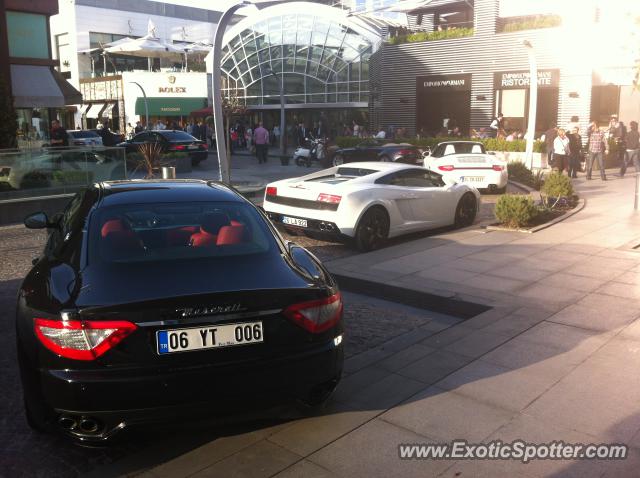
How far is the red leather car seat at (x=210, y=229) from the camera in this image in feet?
13.9

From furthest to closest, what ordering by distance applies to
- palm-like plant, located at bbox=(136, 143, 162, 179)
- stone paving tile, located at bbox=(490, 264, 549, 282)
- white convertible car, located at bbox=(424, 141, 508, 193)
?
palm-like plant, located at bbox=(136, 143, 162, 179)
white convertible car, located at bbox=(424, 141, 508, 193)
stone paving tile, located at bbox=(490, 264, 549, 282)

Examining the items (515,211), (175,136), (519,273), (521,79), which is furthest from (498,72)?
(519,273)

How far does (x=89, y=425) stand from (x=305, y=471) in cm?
118

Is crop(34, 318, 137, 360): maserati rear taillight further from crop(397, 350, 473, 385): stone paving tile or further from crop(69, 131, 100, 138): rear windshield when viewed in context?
crop(69, 131, 100, 138): rear windshield

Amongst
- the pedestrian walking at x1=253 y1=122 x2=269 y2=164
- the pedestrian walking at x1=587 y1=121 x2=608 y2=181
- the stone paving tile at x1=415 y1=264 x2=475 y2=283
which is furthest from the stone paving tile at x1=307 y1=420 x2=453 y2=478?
the pedestrian walking at x1=253 y1=122 x2=269 y2=164

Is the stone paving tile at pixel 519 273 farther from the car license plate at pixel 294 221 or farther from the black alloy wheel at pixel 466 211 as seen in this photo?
the black alloy wheel at pixel 466 211

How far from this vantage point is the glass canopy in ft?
129

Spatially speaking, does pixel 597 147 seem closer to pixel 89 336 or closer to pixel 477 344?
pixel 477 344

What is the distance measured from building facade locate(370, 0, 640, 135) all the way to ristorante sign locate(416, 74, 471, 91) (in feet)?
0.16

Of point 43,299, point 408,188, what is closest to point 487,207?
point 408,188

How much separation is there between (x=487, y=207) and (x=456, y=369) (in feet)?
31.0

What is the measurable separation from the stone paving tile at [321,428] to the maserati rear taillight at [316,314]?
663 mm

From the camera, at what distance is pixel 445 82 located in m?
32.4

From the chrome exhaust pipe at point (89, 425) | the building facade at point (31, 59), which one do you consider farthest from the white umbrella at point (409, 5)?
the chrome exhaust pipe at point (89, 425)
